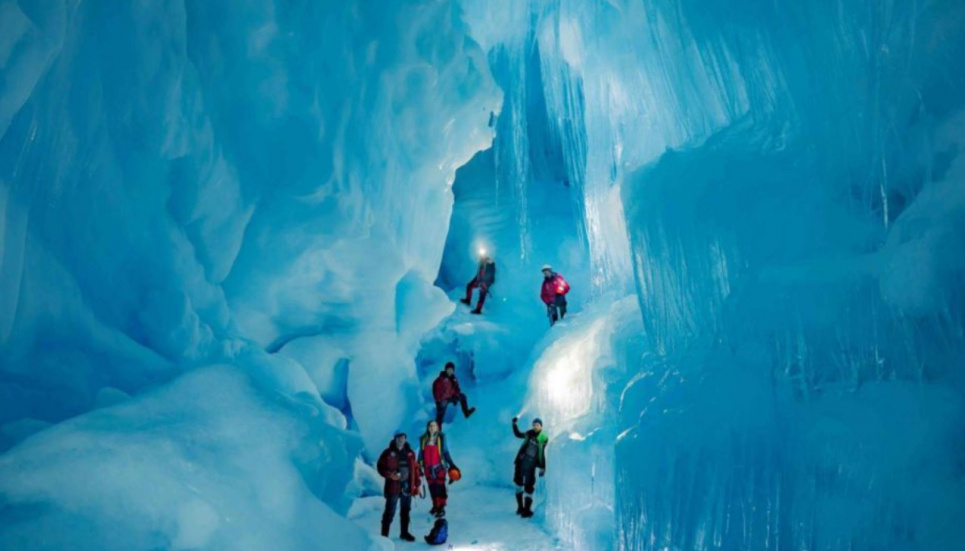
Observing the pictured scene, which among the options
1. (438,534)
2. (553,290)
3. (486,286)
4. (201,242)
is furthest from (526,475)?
(486,286)

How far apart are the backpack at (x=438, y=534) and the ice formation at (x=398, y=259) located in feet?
1.28

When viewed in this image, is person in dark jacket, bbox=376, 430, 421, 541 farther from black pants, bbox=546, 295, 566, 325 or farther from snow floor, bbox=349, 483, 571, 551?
black pants, bbox=546, 295, 566, 325

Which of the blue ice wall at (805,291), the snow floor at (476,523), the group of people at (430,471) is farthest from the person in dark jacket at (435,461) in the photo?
the blue ice wall at (805,291)

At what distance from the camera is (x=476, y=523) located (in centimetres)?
812

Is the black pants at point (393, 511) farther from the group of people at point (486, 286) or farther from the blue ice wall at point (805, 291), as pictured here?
the group of people at point (486, 286)

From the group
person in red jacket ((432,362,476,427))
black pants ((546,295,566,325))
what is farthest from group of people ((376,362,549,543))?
black pants ((546,295,566,325))

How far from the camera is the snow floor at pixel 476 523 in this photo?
727 centimetres

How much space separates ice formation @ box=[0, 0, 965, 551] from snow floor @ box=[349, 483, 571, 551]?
3.1 inches

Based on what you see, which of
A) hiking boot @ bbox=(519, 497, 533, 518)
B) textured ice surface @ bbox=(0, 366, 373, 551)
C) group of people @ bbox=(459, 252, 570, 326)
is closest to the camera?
textured ice surface @ bbox=(0, 366, 373, 551)

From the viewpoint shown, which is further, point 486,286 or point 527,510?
point 486,286

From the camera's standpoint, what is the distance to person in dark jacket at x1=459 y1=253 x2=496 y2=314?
14984mm

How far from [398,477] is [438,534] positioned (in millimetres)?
827

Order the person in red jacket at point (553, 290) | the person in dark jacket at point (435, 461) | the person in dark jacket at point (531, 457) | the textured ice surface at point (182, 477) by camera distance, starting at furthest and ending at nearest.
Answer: the person in red jacket at point (553, 290), the person in dark jacket at point (531, 457), the person in dark jacket at point (435, 461), the textured ice surface at point (182, 477)

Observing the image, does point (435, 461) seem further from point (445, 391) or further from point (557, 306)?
point (557, 306)
